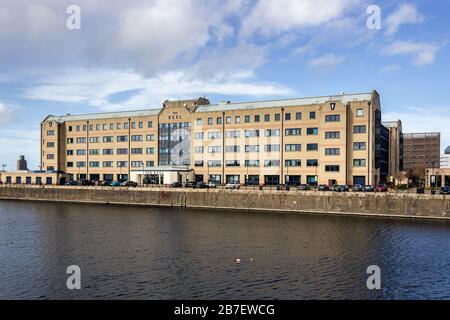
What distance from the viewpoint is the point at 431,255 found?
4388 cm

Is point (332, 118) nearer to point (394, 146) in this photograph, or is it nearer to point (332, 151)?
point (332, 151)

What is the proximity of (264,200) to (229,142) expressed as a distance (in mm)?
35180

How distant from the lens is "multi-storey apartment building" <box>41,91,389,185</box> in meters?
102

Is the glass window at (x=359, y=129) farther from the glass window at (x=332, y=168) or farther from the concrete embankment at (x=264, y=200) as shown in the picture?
the concrete embankment at (x=264, y=200)

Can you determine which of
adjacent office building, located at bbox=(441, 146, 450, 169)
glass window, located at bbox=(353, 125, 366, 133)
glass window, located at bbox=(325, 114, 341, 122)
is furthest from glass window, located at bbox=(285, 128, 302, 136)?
adjacent office building, located at bbox=(441, 146, 450, 169)

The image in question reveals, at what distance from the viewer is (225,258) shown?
42688mm

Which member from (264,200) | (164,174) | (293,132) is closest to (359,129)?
(293,132)

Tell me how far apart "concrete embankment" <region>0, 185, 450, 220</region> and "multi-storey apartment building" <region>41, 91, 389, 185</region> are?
1898 centimetres

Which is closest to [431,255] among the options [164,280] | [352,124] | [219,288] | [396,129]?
[219,288]

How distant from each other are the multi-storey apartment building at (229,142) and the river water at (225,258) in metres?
35.5

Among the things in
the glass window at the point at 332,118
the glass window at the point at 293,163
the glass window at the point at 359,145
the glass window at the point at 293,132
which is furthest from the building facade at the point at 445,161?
the glass window at the point at 293,132
